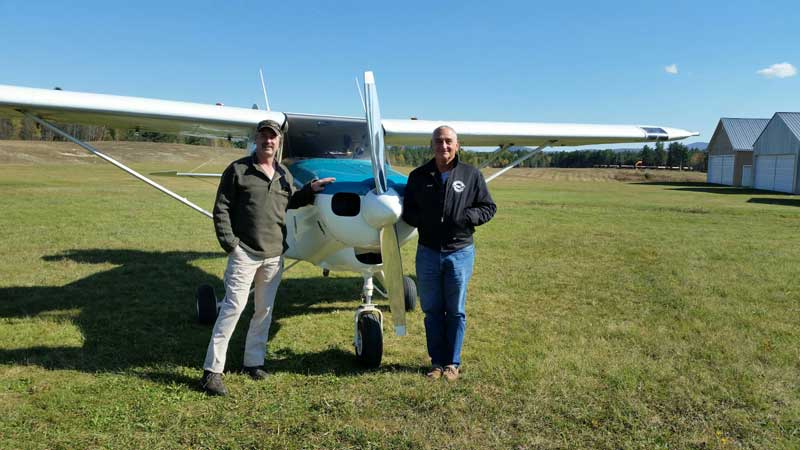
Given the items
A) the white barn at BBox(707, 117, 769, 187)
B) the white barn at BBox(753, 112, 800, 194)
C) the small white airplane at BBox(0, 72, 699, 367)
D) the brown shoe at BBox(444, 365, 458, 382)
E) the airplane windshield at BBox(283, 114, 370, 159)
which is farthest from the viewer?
the white barn at BBox(707, 117, 769, 187)

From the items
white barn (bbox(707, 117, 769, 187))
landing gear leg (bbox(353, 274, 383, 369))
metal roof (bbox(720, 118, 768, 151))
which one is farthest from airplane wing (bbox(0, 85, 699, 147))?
metal roof (bbox(720, 118, 768, 151))

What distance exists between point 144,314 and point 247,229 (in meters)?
2.65

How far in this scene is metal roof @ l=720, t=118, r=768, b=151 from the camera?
133 feet

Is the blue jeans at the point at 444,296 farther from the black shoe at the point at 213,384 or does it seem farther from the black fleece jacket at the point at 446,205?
the black shoe at the point at 213,384

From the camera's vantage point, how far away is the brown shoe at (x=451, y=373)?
152 inches

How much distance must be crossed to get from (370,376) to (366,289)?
0.80 metres

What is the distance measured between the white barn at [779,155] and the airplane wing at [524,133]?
3011cm

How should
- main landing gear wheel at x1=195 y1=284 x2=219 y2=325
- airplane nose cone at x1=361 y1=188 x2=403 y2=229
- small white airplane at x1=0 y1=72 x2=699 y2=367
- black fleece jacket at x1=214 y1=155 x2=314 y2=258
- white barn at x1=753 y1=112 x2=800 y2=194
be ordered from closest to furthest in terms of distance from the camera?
airplane nose cone at x1=361 y1=188 x2=403 y2=229 → black fleece jacket at x1=214 y1=155 x2=314 y2=258 → small white airplane at x1=0 y1=72 x2=699 y2=367 → main landing gear wheel at x1=195 y1=284 x2=219 y2=325 → white barn at x1=753 y1=112 x2=800 y2=194

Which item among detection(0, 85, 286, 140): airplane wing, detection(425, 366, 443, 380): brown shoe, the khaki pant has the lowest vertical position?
detection(425, 366, 443, 380): brown shoe

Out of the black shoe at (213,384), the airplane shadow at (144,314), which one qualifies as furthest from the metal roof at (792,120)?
the black shoe at (213,384)

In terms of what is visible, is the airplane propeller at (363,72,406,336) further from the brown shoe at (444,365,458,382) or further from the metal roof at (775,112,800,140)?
the metal roof at (775,112,800,140)

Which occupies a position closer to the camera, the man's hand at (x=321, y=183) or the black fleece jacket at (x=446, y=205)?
the black fleece jacket at (x=446, y=205)

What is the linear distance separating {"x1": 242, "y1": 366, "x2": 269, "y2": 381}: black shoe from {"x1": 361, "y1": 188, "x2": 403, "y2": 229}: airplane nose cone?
141cm

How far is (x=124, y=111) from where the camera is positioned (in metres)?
4.72
